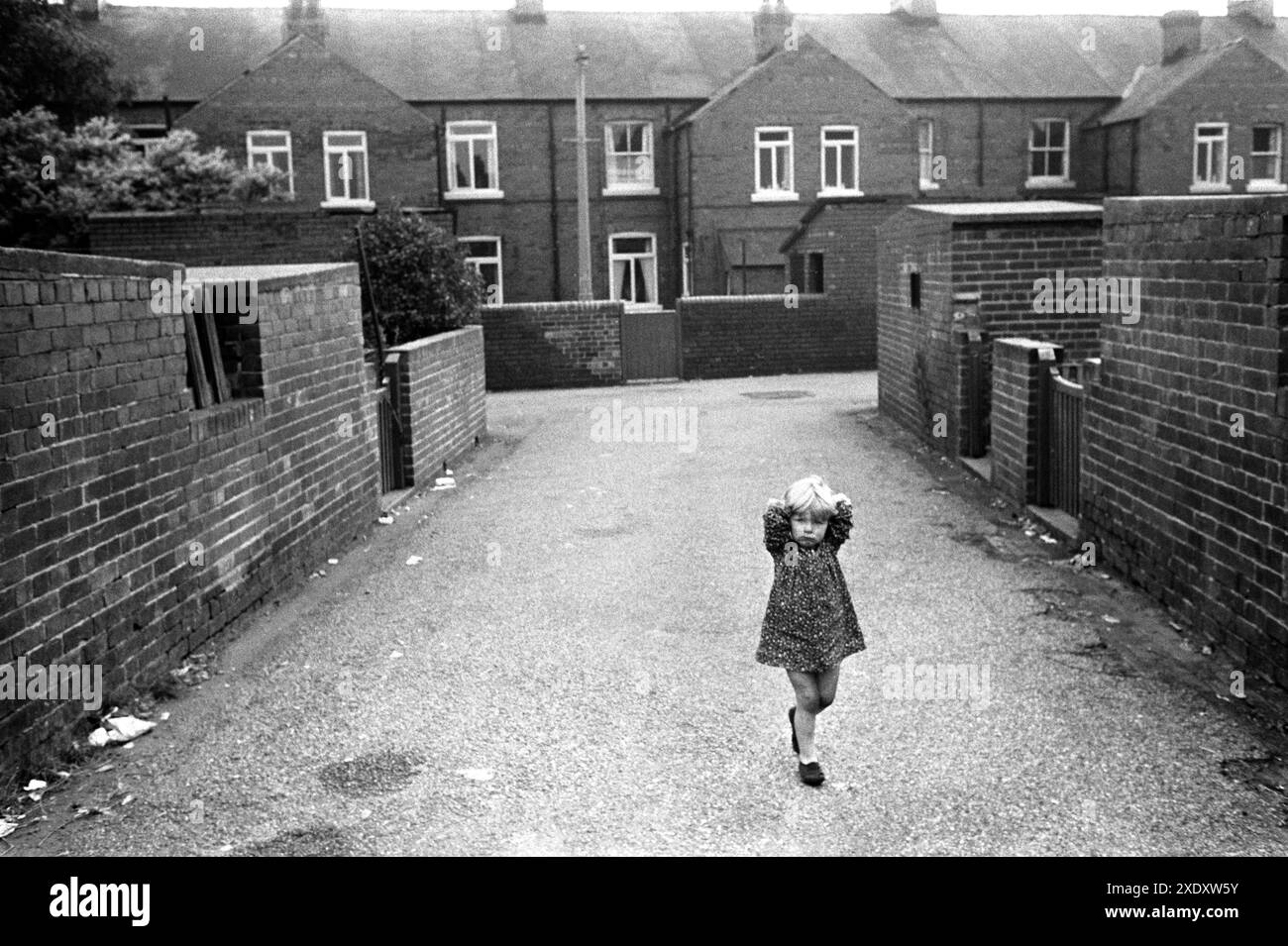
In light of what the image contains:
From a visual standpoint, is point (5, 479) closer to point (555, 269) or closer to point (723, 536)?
point (723, 536)

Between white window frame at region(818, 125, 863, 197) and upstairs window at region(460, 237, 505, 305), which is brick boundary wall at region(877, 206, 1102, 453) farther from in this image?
upstairs window at region(460, 237, 505, 305)

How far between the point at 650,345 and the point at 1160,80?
19.5m

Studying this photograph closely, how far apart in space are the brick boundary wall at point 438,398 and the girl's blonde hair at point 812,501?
889 centimetres

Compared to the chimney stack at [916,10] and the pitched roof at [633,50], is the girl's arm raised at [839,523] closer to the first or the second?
the pitched roof at [633,50]

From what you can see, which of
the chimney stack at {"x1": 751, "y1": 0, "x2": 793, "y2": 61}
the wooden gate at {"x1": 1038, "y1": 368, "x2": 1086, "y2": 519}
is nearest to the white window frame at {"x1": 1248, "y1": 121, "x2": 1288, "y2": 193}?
the chimney stack at {"x1": 751, "y1": 0, "x2": 793, "y2": 61}

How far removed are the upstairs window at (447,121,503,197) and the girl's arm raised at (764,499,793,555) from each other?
3368cm

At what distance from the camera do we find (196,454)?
27.7ft

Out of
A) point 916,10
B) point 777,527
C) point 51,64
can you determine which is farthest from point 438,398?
point 916,10

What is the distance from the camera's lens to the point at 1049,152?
41.5m

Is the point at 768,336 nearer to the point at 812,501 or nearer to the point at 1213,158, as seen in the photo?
the point at 1213,158

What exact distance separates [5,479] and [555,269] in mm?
33732

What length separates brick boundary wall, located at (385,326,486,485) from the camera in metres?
14.6

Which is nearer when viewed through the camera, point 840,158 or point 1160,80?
point 840,158

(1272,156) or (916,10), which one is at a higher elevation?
(916,10)
